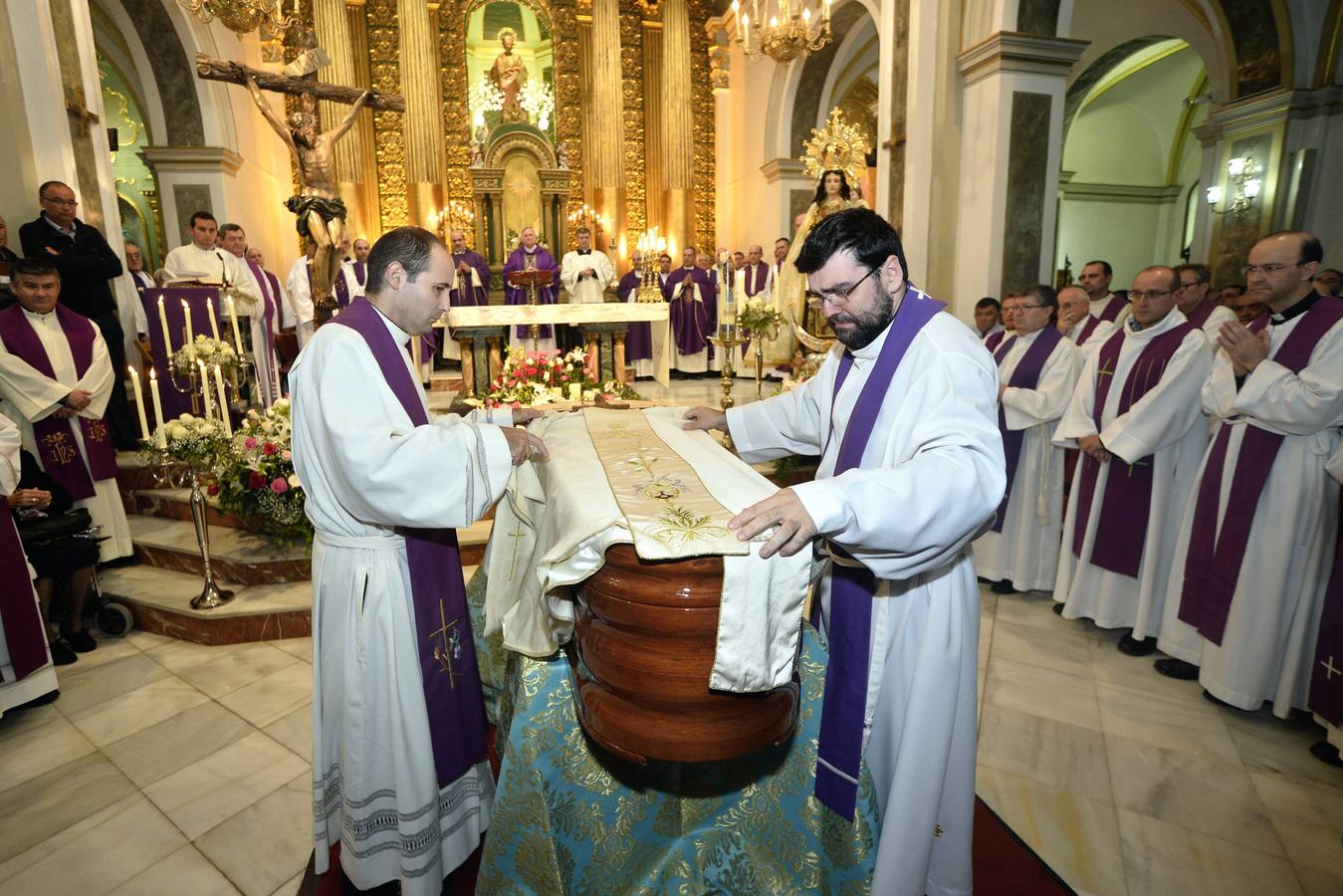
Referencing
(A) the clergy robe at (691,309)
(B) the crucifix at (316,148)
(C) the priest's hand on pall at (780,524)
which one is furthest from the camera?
(A) the clergy robe at (691,309)

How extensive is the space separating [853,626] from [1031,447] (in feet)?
12.5

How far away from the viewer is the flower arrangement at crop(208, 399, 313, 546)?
468 cm

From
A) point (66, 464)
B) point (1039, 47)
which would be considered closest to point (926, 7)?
point (1039, 47)

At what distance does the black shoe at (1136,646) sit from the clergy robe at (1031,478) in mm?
916

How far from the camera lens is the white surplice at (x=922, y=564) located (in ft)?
5.12

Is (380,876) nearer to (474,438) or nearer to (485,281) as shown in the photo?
(474,438)

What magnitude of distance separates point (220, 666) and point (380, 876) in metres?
2.51

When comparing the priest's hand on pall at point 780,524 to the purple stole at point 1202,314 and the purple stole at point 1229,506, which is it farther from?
the purple stole at point 1202,314

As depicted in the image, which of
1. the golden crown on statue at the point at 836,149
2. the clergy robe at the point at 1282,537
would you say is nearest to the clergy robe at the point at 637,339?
the golden crown on statue at the point at 836,149

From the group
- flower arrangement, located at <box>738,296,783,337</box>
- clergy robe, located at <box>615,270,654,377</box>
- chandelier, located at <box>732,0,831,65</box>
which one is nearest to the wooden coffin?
flower arrangement, located at <box>738,296,783,337</box>

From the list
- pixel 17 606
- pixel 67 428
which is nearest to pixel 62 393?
pixel 67 428

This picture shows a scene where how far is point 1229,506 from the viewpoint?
356 cm

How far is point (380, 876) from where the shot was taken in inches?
89.0

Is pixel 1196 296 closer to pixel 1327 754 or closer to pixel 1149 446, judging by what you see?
pixel 1149 446
